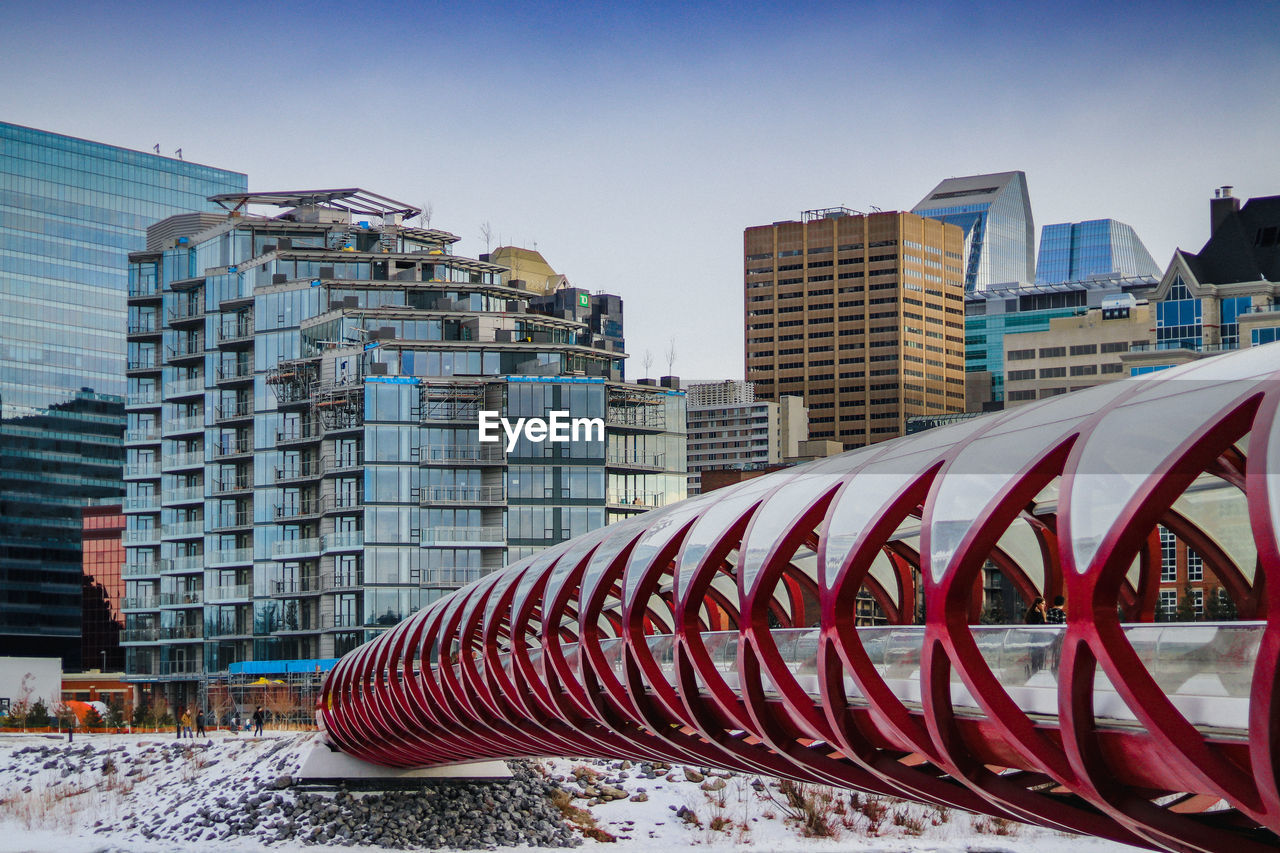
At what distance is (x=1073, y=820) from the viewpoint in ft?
49.0

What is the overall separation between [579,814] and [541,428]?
128 feet

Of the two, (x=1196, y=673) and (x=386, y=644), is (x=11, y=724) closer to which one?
(x=386, y=644)

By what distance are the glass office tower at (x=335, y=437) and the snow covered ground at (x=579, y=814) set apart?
81.2ft

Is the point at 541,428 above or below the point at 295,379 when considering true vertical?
below

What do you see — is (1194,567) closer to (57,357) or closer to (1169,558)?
(1169,558)

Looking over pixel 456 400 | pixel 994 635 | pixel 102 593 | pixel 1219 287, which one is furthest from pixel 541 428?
pixel 1219 287

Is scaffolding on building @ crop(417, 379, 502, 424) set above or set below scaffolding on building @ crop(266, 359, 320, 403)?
below

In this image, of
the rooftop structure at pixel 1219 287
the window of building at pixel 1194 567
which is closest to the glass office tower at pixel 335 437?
the window of building at pixel 1194 567

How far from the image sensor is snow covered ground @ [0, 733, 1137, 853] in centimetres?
5128

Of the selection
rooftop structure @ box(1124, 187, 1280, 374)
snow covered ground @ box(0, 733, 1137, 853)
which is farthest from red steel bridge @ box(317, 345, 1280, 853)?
rooftop structure @ box(1124, 187, 1280, 374)

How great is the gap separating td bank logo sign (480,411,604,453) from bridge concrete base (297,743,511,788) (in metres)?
35.9

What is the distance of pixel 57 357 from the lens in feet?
523

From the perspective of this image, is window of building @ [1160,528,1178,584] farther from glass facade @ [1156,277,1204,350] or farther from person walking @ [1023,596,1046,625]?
glass facade @ [1156,277,1204,350]

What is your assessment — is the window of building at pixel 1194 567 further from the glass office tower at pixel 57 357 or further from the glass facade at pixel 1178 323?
the glass office tower at pixel 57 357
